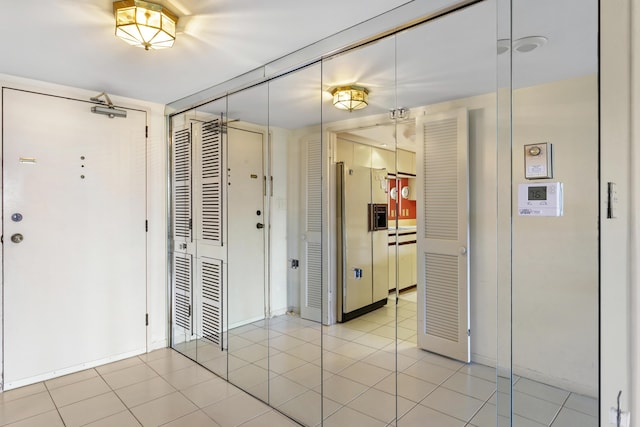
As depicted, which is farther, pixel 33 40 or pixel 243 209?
pixel 243 209

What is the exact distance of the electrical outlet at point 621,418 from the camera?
92 cm

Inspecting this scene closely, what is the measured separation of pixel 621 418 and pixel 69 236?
371 centimetres

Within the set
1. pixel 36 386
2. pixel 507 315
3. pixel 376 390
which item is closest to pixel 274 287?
pixel 376 390

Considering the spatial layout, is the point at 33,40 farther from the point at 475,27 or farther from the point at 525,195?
the point at 525,195

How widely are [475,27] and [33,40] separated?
2.68 m

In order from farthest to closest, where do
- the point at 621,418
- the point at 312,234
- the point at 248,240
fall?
the point at 248,240 → the point at 312,234 → the point at 621,418

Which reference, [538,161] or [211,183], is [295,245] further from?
[538,161]

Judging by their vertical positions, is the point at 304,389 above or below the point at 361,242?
below

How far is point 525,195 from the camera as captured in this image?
57.4 inches

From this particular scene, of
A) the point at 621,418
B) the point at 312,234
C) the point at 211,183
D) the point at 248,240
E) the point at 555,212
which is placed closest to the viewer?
the point at 621,418

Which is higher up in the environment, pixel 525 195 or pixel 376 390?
pixel 525 195

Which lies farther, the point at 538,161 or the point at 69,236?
the point at 69,236

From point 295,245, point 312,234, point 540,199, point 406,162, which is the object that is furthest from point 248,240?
point 540,199

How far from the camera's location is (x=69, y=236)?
3.03 metres
